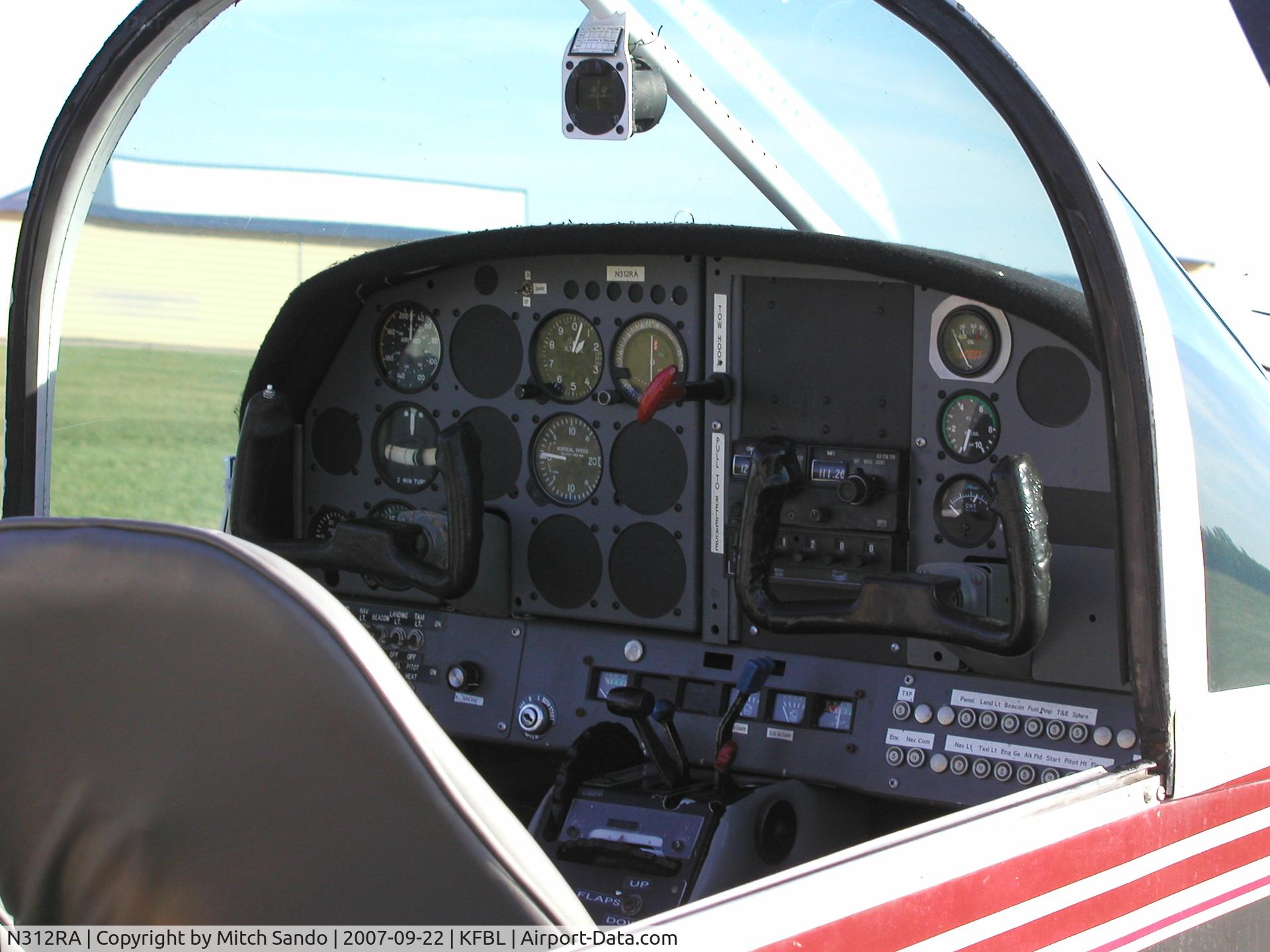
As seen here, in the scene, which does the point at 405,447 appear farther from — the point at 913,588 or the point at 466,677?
the point at 913,588

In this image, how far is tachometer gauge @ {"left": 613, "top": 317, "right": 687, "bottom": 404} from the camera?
8.55 ft

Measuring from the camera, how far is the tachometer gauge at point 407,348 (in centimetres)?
288

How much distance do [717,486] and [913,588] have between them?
532mm

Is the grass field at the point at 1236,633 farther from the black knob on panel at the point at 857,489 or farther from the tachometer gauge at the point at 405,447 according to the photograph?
the tachometer gauge at the point at 405,447

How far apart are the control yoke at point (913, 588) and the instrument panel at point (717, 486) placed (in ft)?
0.31

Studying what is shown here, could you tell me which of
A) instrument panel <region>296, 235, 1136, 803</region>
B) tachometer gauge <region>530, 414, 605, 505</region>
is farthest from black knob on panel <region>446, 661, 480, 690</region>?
tachometer gauge <region>530, 414, 605, 505</region>

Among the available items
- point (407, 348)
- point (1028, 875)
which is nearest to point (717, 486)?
point (407, 348)

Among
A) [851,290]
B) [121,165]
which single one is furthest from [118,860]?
[121,165]

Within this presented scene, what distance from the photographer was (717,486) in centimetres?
256

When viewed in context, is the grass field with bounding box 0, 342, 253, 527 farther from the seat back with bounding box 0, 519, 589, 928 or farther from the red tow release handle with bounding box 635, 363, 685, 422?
the seat back with bounding box 0, 519, 589, 928

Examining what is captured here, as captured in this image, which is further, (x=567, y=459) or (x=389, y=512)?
(x=389, y=512)

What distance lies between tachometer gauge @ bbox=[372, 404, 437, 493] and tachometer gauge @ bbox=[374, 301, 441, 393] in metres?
0.05

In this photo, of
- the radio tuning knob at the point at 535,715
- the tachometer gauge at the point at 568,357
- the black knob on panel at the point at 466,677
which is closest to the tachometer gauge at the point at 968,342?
the tachometer gauge at the point at 568,357

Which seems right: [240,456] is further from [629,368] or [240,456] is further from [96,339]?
[96,339]
